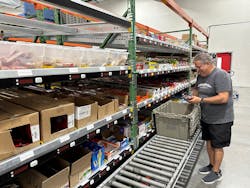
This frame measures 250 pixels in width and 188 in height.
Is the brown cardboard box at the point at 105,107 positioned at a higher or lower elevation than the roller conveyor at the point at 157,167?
higher

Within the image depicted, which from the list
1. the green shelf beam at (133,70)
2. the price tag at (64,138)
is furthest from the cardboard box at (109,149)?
the price tag at (64,138)

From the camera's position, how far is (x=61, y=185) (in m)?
1.51

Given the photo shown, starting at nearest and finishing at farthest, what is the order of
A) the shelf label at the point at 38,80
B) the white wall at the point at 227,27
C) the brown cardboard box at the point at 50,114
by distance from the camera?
the shelf label at the point at 38,80 → the brown cardboard box at the point at 50,114 → the white wall at the point at 227,27

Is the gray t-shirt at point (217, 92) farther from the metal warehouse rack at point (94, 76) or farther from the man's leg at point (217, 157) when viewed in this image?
the metal warehouse rack at point (94, 76)

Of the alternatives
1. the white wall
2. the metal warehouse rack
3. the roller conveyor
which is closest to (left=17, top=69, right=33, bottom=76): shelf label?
the metal warehouse rack

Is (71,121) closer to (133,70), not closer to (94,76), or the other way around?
(94,76)

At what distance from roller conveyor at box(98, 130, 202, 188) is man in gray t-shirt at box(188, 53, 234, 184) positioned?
12.9 inches

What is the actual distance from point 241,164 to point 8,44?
3.38 meters

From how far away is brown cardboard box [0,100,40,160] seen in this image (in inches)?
42.6

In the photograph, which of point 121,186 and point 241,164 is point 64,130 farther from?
point 241,164

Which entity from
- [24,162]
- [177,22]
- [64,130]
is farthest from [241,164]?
[177,22]

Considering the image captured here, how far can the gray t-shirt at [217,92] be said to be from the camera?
7.52 feet

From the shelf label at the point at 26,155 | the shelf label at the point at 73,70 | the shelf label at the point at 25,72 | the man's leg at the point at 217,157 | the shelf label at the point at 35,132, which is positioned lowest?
the man's leg at the point at 217,157

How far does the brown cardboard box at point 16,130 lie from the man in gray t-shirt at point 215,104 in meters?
1.91
